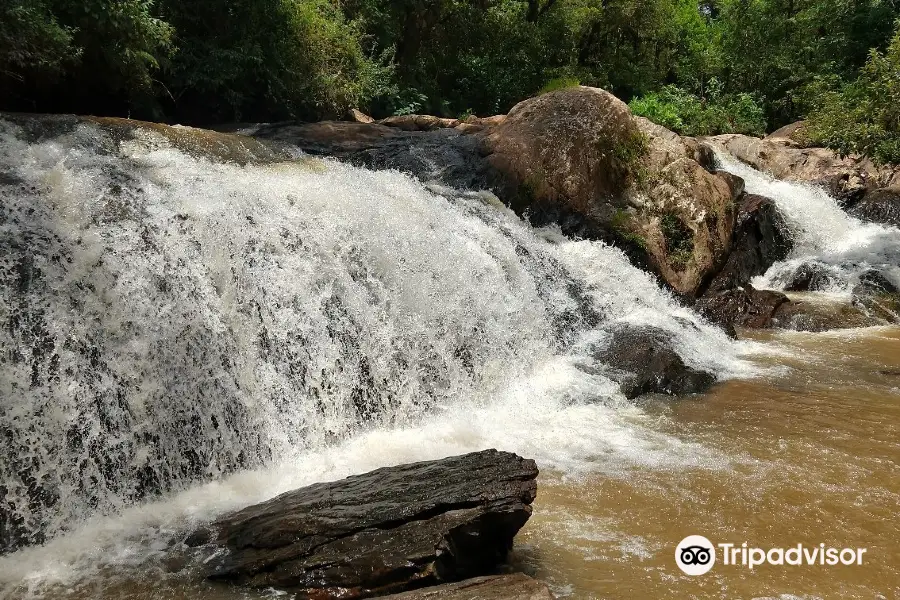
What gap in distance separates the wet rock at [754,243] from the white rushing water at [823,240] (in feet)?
0.61

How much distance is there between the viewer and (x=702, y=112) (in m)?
18.0

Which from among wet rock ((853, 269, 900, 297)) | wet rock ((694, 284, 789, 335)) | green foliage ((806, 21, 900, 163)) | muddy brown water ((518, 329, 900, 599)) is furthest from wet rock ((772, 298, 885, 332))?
green foliage ((806, 21, 900, 163))

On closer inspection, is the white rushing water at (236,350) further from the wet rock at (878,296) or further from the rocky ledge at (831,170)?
the rocky ledge at (831,170)

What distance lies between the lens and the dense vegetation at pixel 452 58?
8.12 m

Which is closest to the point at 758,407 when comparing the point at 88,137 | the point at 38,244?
the point at 38,244

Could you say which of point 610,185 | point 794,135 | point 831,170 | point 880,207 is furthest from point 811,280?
point 794,135

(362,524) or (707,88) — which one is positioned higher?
(707,88)

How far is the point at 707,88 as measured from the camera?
2134cm

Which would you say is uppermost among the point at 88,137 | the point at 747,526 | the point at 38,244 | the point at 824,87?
the point at 824,87

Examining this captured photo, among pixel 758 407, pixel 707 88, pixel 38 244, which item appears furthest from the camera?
pixel 707 88

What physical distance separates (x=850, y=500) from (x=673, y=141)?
8101mm

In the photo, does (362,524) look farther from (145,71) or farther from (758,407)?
(145,71)

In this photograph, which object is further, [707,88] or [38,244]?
[707,88]

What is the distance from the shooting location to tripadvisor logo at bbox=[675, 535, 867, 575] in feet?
11.2
